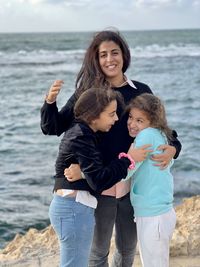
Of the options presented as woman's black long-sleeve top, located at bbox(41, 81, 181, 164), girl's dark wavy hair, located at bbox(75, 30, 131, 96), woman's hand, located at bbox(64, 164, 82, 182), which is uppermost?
girl's dark wavy hair, located at bbox(75, 30, 131, 96)

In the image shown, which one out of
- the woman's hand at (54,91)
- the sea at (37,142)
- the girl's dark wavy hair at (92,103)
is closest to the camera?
the girl's dark wavy hair at (92,103)

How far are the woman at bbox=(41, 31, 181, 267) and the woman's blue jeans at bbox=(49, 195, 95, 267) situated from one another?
0.84 feet

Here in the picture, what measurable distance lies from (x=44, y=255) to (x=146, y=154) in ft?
5.66

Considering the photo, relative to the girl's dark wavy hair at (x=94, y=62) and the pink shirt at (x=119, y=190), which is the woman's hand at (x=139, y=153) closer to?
the pink shirt at (x=119, y=190)

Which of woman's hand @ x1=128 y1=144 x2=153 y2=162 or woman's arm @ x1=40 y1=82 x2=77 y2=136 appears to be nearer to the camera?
woman's hand @ x1=128 y1=144 x2=153 y2=162

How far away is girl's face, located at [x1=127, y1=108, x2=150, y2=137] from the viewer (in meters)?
2.92

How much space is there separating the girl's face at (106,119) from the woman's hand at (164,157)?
30cm

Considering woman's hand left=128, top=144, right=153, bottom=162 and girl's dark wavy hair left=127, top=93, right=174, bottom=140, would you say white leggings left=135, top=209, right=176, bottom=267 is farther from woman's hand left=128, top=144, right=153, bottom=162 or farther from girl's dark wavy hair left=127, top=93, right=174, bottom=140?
girl's dark wavy hair left=127, top=93, right=174, bottom=140

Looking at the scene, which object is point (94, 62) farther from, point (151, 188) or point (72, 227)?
point (72, 227)

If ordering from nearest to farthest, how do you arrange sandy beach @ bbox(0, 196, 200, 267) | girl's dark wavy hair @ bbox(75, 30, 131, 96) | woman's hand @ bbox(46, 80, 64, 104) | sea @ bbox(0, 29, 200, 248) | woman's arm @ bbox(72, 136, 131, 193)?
woman's arm @ bbox(72, 136, 131, 193) → woman's hand @ bbox(46, 80, 64, 104) → girl's dark wavy hair @ bbox(75, 30, 131, 96) → sandy beach @ bbox(0, 196, 200, 267) → sea @ bbox(0, 29, 200, 248)

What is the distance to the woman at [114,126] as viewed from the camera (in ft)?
9.57

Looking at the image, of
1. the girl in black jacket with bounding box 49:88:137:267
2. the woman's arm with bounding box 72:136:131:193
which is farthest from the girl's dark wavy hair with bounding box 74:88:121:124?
the woman's arm with bounding box 72:136:131:193

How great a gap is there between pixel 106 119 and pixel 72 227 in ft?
1.86

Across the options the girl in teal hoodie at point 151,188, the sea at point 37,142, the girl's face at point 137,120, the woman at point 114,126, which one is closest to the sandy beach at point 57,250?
the woman at point 114,126
